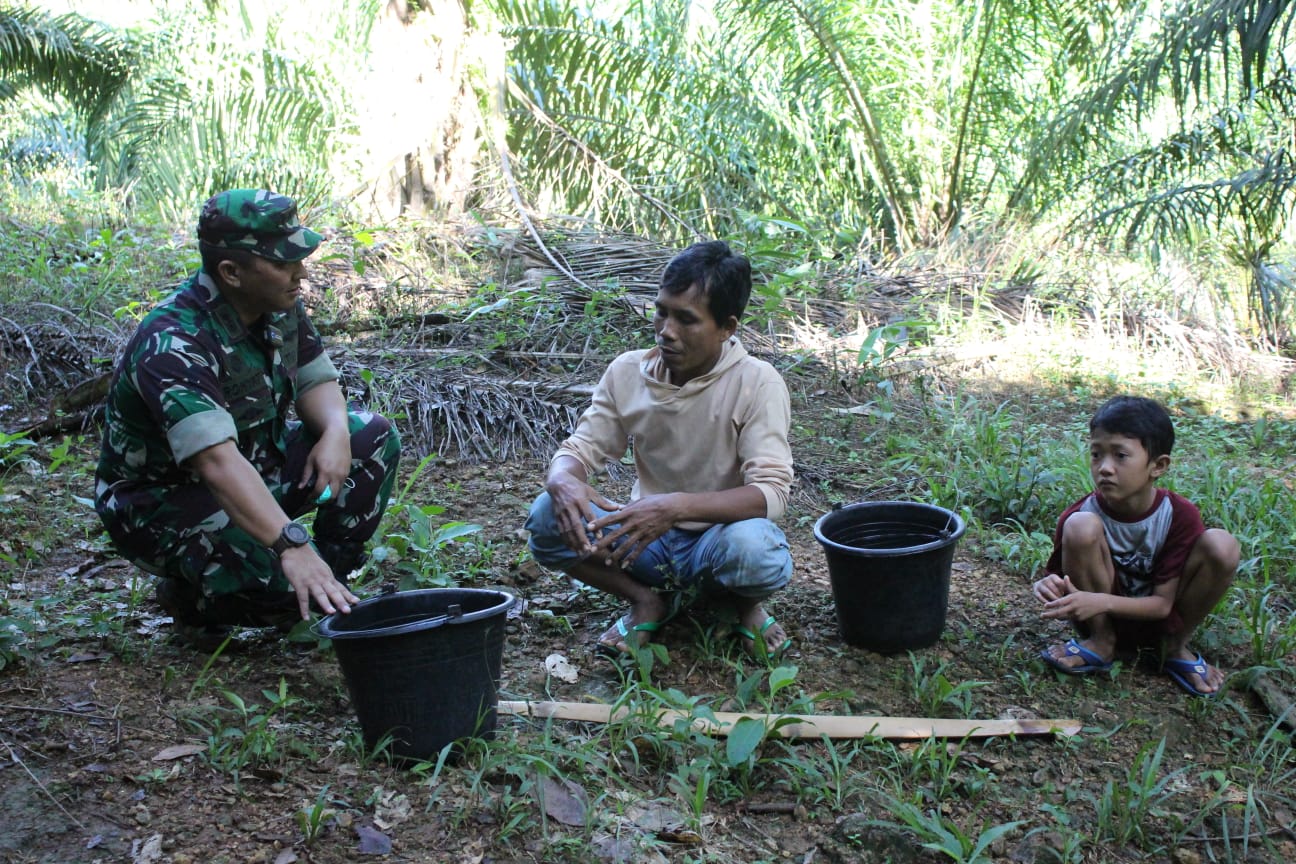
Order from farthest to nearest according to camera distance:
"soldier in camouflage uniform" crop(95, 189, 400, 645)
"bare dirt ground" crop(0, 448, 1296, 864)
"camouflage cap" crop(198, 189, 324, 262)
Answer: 1. "camouflage cap" crop(198, 189, 324, 262)
2. "soldier in camouflage uniform" crop(95, 189, 400, 645)
3. "bare dirt ground" crop(0, 448, 1296, 864)

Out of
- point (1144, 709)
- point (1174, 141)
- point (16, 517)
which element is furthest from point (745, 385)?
point (1174, 141)

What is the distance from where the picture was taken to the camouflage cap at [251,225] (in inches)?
93.2

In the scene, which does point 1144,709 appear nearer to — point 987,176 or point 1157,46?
point 1157,46

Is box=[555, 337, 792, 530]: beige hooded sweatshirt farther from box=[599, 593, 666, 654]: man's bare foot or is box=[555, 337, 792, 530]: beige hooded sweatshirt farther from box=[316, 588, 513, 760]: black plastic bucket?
box=[316, 588, 513, 760]: black plastic bucket

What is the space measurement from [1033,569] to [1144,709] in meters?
0.81

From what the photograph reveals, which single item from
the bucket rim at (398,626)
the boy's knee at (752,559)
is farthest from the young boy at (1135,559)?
the bucket rim at (398,626)

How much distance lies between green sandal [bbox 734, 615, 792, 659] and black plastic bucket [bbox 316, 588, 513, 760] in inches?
31.6

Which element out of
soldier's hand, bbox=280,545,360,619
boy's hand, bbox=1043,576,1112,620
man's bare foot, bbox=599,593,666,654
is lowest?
man's bare foot, bbox=599,593,666,654

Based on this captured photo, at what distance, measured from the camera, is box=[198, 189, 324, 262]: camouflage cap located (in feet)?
7.77

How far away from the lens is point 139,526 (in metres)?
2.52

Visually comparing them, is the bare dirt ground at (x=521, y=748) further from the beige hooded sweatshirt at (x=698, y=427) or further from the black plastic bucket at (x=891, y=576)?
the beige hooded sweatshirt at (x=698, y=427)

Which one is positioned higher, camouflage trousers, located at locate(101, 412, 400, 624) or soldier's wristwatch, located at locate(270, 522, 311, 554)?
soldier's wristwatch, located at locate(270, 522, 311, 554)

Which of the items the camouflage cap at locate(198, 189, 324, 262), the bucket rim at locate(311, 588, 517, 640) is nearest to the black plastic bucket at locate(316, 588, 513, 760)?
the bucket rim at locate(311, 588, 517, 640)

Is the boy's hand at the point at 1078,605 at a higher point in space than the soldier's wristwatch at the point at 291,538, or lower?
lower
